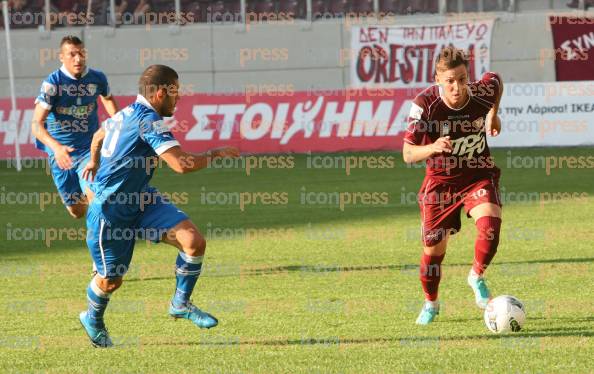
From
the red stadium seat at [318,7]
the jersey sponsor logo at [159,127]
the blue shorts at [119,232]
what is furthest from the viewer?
the red stadium seat at [318,7]

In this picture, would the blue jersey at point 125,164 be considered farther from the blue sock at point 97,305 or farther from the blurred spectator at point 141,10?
the blurred spectator at point 141,10

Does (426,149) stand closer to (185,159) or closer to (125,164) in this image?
(185,159)

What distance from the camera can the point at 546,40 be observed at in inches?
1199

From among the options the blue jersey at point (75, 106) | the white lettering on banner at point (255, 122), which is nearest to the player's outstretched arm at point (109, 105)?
the blue jersey at point (75, 106)

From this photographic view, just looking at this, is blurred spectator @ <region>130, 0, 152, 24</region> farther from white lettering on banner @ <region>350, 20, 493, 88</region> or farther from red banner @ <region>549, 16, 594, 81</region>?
red banner @ <region>549, 16, 594, 81</region>

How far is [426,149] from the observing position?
8.16 meters

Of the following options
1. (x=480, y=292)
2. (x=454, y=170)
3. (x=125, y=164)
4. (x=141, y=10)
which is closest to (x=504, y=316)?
(x=480, y=292)

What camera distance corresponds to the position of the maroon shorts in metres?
8.82

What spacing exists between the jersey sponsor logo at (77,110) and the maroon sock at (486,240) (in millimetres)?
5420

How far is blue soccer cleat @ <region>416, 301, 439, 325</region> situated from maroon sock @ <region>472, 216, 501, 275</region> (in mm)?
491

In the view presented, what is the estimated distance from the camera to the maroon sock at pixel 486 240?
8.62 metres

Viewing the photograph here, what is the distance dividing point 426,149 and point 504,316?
4.11 ft

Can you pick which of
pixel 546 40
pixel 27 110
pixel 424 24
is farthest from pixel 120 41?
pixel 546 40

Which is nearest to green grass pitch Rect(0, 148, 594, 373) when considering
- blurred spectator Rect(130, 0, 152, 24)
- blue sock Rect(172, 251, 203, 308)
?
blue sock Rect(172, 251, 203, 308)
